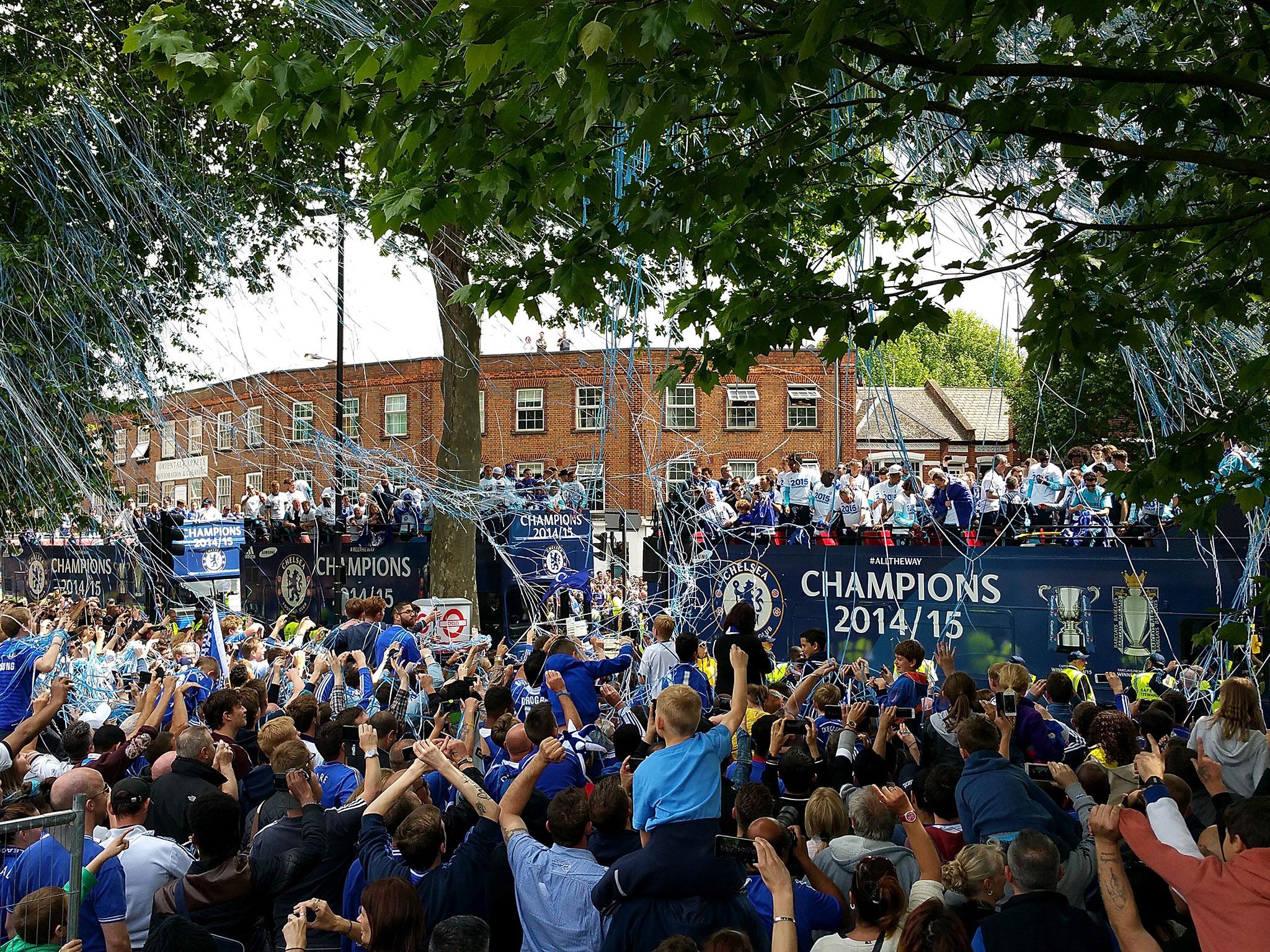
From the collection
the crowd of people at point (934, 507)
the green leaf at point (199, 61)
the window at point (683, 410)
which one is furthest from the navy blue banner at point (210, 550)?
the green leaf at point (199, 61)

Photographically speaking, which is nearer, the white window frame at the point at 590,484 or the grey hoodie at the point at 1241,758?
the grey hoodie at the point at 1241,758

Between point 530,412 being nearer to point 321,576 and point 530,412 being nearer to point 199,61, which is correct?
point 321,576

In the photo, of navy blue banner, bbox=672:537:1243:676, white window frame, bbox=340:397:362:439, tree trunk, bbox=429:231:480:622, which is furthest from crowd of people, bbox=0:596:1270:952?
tree trunk, bbox=429:231:480:622

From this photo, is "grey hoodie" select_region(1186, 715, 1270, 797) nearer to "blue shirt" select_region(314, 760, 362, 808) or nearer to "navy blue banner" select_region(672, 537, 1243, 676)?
"blue shirt" select_region(314, 760, 362, 808)

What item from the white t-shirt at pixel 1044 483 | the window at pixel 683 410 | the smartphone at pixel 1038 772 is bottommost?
the smartphone at pixel 1038 772

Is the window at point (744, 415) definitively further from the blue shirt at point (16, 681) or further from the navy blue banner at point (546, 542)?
the blue shirt at point (16, 681)

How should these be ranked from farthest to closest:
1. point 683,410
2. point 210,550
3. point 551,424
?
1. point 551,424
2. point 683,410
3. point 210,550

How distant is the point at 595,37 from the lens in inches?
Result: 126

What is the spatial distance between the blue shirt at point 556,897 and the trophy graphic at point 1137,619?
34.1ft

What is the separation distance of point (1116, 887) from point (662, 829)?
160 centimetres

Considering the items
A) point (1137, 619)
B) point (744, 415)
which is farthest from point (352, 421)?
point (744, 415)

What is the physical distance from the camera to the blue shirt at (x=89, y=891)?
4.38 metres

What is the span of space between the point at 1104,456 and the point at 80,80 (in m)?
12.5

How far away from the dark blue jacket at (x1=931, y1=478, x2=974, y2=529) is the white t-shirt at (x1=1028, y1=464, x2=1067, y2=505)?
1059 millimetres
